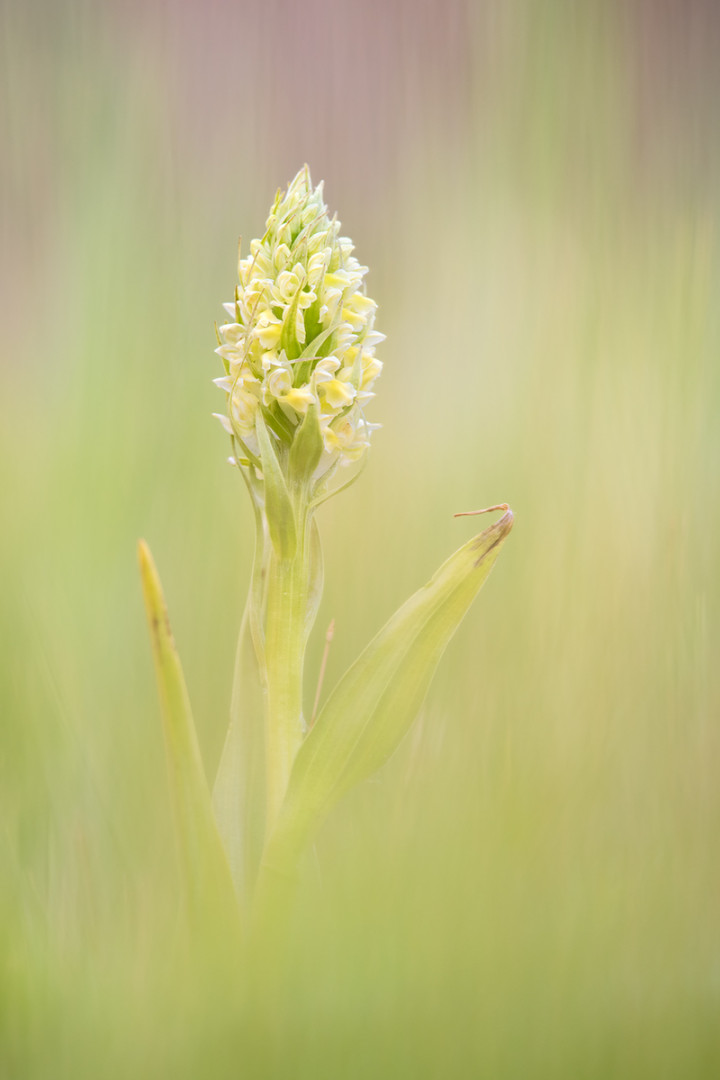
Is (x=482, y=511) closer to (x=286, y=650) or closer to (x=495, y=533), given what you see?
(x=495, y=533)

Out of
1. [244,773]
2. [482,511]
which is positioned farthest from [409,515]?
[244,773]

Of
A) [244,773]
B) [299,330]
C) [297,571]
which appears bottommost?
[244,773]

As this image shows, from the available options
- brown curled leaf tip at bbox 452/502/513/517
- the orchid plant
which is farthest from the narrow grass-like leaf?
brown curled leaf tip at bbox 452/502/513/517

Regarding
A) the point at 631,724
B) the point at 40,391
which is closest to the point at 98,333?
the point at 40,391

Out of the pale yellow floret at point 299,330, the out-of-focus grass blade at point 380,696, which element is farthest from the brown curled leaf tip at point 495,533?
the pale yellow floret at point 299,330

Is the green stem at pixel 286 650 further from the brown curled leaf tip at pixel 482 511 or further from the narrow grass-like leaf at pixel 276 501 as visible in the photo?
the brown curled leaf tip at pixel 482 511

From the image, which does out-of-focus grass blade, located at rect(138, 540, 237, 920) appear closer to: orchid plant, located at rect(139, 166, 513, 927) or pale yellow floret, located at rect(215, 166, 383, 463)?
orchid plant, located at rect(139, 166, 513, 927)

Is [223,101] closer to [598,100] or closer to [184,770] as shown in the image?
[598,100]

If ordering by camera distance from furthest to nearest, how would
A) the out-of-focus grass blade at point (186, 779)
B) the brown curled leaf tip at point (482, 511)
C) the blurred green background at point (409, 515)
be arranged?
the brown curled leaf tip at point (482, 511) < the out-of-focus grass blade at point (186, 779) < the blurred green background at point (409, 515)

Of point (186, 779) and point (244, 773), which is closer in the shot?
point (186, 779)
